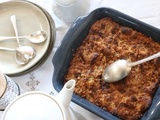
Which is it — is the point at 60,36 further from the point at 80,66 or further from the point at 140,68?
the point at 140,68

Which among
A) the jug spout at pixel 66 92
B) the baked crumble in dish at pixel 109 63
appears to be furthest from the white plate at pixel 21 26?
the jug spout at pixel 66 92

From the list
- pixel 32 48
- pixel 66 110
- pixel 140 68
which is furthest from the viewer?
pixel 32 48

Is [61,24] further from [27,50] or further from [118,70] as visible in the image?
[118,70]

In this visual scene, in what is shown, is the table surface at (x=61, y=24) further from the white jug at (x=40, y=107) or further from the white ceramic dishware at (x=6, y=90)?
the white jug at (x=40, y=107)

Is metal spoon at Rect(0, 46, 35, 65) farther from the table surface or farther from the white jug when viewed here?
the white jug

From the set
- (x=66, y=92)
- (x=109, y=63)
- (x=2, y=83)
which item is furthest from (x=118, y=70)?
(x=2, y=83)

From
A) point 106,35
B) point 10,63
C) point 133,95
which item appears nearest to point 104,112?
point 133,95
